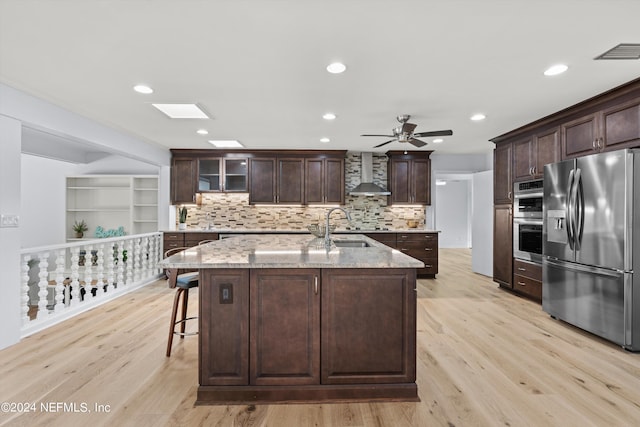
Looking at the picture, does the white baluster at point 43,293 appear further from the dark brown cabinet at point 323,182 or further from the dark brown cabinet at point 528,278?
the dark brown cabinet at point 528,278

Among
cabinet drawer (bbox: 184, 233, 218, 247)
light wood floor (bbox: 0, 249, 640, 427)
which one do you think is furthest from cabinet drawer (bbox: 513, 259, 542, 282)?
cabinet drawer (bbox: 184, 233, 218, 247)

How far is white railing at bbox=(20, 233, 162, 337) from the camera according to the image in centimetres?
346

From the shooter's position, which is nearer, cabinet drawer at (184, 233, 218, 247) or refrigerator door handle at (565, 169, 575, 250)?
refrigerator door handle at (565, 169, 575, 250)

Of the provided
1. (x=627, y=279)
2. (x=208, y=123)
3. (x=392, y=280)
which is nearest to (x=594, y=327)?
(x=627, y=279)

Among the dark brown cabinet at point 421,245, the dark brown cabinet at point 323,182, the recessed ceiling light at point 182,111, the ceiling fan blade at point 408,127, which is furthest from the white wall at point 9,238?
the dark brown cabinet at point 421,245

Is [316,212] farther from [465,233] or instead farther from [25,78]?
[465,233]

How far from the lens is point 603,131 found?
11.3ft

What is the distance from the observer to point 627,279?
2.94m

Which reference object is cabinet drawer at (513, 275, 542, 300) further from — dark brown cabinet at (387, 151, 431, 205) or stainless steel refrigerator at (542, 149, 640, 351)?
dark brown cabinet at (387, 151, 431, 205)

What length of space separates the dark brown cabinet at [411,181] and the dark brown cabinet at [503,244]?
1418mm

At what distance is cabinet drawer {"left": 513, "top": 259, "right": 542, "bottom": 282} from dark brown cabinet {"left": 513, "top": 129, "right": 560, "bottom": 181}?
1179 mm

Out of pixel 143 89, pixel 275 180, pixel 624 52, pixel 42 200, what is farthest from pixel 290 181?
pixel 42 200

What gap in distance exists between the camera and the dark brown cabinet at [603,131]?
3131 millimetres

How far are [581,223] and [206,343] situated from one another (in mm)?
3636
